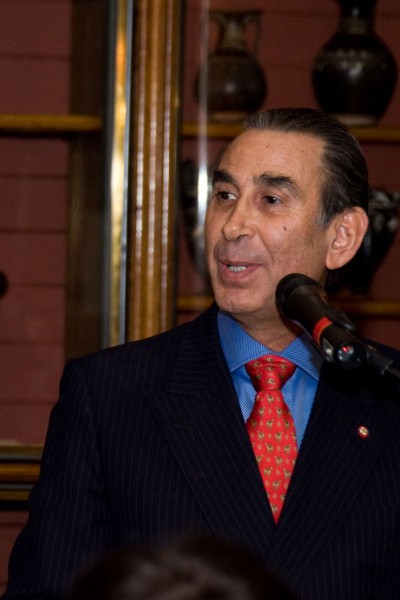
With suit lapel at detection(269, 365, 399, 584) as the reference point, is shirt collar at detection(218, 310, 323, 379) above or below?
above

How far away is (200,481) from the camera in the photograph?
1536 millimetres

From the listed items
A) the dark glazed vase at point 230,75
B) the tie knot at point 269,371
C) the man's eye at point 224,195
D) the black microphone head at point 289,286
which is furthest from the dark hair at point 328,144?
the dark glazed vase at point 230,75

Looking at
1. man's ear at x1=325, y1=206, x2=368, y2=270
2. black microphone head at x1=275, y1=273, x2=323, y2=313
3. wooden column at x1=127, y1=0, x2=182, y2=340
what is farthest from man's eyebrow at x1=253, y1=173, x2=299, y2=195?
wooden column at x1=127, y1=0, x2=182, y2=340

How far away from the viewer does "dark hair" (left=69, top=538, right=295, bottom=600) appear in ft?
1.87

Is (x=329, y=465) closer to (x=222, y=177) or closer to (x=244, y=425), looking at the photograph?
(x=244, y=425)

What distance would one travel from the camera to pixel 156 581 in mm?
572

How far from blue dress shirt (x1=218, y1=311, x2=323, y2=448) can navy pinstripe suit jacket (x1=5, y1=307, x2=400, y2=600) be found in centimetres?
2

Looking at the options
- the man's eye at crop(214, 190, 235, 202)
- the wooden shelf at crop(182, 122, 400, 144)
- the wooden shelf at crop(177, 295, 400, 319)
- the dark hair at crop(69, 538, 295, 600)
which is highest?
the dark hair at crop(69, 538, 295, 600)

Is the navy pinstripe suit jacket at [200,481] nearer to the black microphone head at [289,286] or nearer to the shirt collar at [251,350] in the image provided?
the shirt collar at [251,350]

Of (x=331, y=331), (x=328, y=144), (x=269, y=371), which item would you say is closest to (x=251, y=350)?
(x=269, y=371)

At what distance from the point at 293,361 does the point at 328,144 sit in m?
0.33

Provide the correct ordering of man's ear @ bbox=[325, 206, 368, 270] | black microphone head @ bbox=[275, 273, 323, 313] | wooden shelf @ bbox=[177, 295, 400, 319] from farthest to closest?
wooden shelf @ bbox=[177, 295, 400, 319] → man's ear @ bbox=[325, 206, 368, 270] → black microphone head @ bbox=[275, 273, 323, 313]

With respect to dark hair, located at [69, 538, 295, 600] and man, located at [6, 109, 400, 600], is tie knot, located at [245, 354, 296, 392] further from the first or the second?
dark hair, located at [69, 538, 295, 600]

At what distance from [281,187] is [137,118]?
3.45ft
